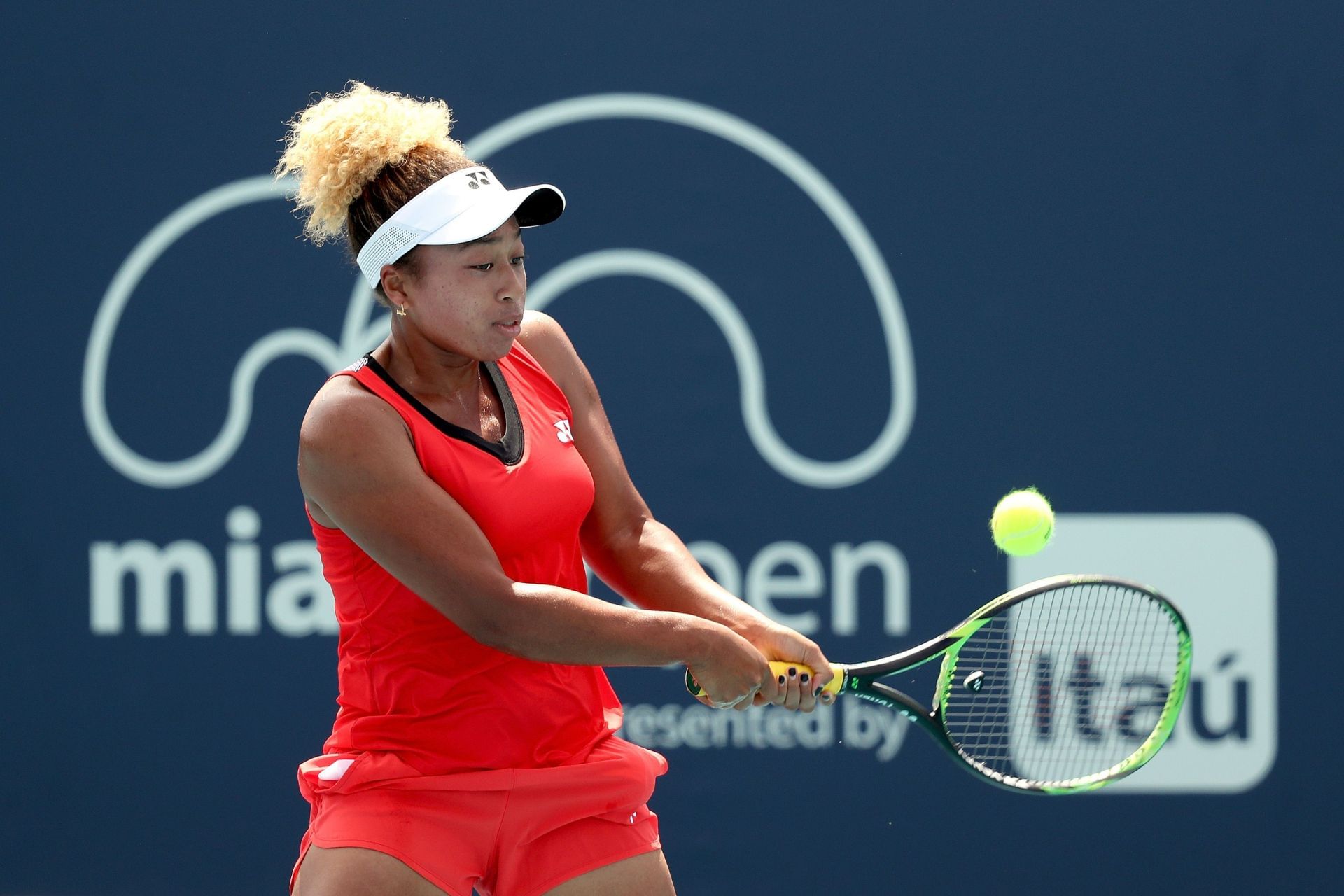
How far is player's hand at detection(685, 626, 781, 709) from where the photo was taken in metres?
2.00

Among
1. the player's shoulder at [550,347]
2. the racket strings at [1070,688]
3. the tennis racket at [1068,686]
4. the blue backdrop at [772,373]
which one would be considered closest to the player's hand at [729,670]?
the player's shoulder at [550,347]

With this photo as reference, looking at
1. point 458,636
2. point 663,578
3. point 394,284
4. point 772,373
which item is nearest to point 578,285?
point 772,373

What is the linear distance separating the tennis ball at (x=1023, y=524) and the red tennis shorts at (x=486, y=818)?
2.34 feet

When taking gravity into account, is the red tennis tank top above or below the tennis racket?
above

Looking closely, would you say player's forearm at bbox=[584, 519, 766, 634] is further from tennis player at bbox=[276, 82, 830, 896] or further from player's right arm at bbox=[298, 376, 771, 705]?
player's right arm at bbox=[298, 376, 771, 705]

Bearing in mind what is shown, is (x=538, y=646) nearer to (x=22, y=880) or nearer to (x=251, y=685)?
(x=251, y=685)

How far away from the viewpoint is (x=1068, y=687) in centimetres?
339

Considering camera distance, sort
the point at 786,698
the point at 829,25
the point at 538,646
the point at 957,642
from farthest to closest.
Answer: the point at 829,25 → the point at 957,642 → the point at 786,698 → the point at 538,646

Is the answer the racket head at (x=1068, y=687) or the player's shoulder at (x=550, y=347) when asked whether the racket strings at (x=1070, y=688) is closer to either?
the racket head at (x=1068, y=687)

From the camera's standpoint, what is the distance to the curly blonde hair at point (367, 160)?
2.00m

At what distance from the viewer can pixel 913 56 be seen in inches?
145

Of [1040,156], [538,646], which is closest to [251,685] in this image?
[538,646]

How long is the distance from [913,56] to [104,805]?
8.93 feet

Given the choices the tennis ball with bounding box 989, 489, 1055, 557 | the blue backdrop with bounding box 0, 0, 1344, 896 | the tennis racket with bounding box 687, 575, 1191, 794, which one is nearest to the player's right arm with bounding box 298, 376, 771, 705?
the tennis ball with bounding box 989, 489, 1055, 557
